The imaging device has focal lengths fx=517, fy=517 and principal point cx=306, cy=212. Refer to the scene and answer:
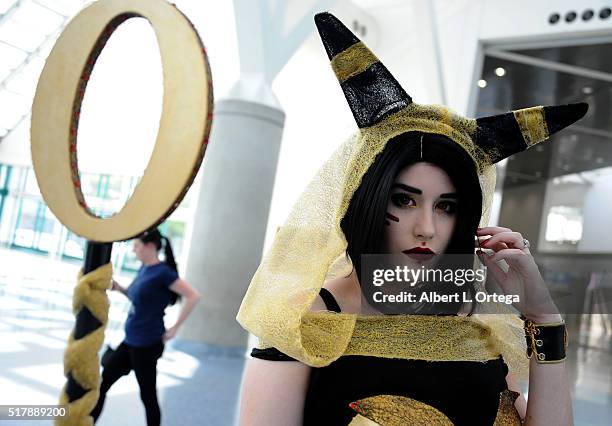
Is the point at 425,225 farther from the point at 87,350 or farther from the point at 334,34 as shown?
the point at 87,350

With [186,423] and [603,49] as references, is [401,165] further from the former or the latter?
[603,49]

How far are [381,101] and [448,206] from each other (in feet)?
0.79

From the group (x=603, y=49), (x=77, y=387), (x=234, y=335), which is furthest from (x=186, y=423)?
(x=603, y=49)

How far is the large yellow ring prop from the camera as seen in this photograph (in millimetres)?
957

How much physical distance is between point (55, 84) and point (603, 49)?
6.39 metres

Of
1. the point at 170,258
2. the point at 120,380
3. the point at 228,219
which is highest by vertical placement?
the point at 228,219

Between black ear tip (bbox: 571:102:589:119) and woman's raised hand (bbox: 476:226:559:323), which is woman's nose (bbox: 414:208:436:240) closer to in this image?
woman's raised hand (bbox: 476:226:559:323)

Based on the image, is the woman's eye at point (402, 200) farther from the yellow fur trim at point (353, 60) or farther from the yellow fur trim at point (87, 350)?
the yellow fur trim at point (87, 350)

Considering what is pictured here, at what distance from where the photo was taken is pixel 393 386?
35.8 inches

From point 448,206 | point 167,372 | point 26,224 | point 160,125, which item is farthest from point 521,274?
point 26,224

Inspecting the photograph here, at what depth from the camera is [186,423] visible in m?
3.62

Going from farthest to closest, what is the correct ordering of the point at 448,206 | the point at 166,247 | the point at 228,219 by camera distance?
the point at 228,219 → the point at 166,247 → the point at 448,206

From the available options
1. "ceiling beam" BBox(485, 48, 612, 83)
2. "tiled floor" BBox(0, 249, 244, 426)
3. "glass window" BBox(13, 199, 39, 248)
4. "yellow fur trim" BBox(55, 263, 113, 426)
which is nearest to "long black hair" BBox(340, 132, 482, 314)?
"yellow fur trim" BBox(55, 263, 113, 426)

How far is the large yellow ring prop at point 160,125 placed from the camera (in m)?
0.96
